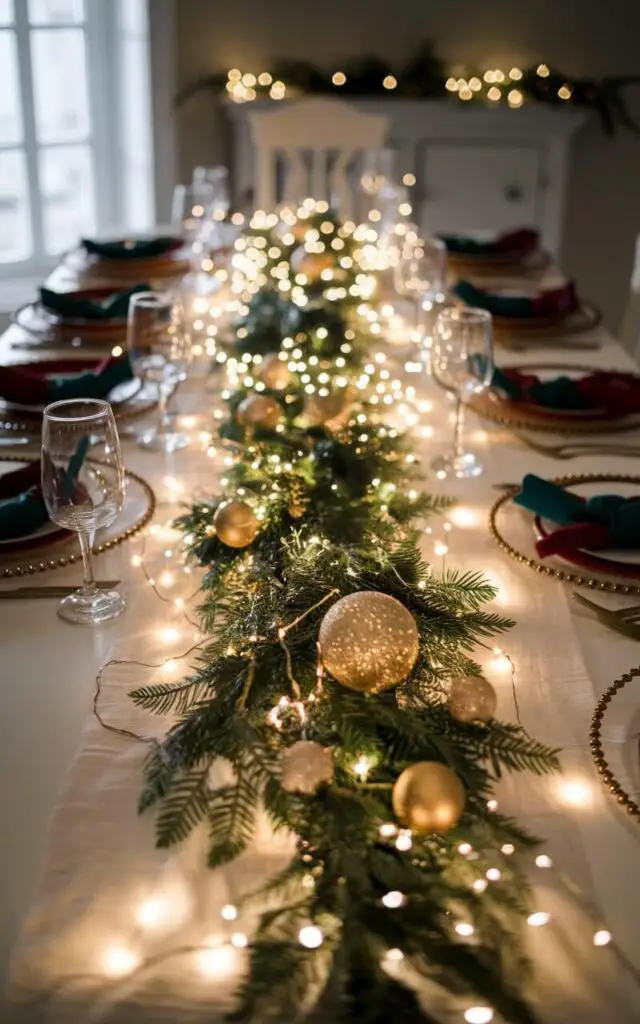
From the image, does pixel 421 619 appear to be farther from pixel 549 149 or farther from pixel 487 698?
pixel 549 149

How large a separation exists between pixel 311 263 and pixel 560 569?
107 centimetres

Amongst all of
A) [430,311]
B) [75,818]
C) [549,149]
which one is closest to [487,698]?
[75,818]

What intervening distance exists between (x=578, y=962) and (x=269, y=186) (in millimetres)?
2420

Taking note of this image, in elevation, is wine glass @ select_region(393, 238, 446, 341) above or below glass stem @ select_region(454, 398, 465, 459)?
above

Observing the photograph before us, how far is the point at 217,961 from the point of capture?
1.89 feet

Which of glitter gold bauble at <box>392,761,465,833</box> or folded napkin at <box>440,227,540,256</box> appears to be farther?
folded napkin at <box>440,227,540,256</box>

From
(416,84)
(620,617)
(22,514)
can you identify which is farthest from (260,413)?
(416,84)

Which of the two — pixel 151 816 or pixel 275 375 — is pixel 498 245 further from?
pixel 151 816

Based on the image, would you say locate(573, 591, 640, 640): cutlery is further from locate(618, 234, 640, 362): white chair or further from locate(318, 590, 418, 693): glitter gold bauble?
locate(618, 234, 640, 362): white chair

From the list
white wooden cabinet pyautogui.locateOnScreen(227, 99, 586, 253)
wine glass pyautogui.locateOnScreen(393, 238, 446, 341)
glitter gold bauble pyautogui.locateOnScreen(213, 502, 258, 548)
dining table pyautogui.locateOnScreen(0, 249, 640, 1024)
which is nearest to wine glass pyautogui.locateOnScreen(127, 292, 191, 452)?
dining table pyautogui.locateOnScreen(0, 249, 640, 1024)

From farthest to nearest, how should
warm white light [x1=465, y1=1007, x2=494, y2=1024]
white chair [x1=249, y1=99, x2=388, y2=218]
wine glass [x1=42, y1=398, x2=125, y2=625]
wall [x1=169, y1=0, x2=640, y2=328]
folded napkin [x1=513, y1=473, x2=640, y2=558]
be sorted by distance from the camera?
wall [x1=169, y1=0, x2=640, y2=328], white chair [x1=249, y1=99, x2=388, y2=218], folded napkin [x1=513, y1=473, x2=640, y2=558], wine glass [x1=42, y1=398, x2=125, y2=625], warm white light [x1=465, y1=1007, x2=494, y2=1024]

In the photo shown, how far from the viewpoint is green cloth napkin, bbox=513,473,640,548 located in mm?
999

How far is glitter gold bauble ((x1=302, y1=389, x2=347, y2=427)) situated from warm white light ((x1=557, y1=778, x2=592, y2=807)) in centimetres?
65

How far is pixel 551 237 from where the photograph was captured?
3686 millimetres
